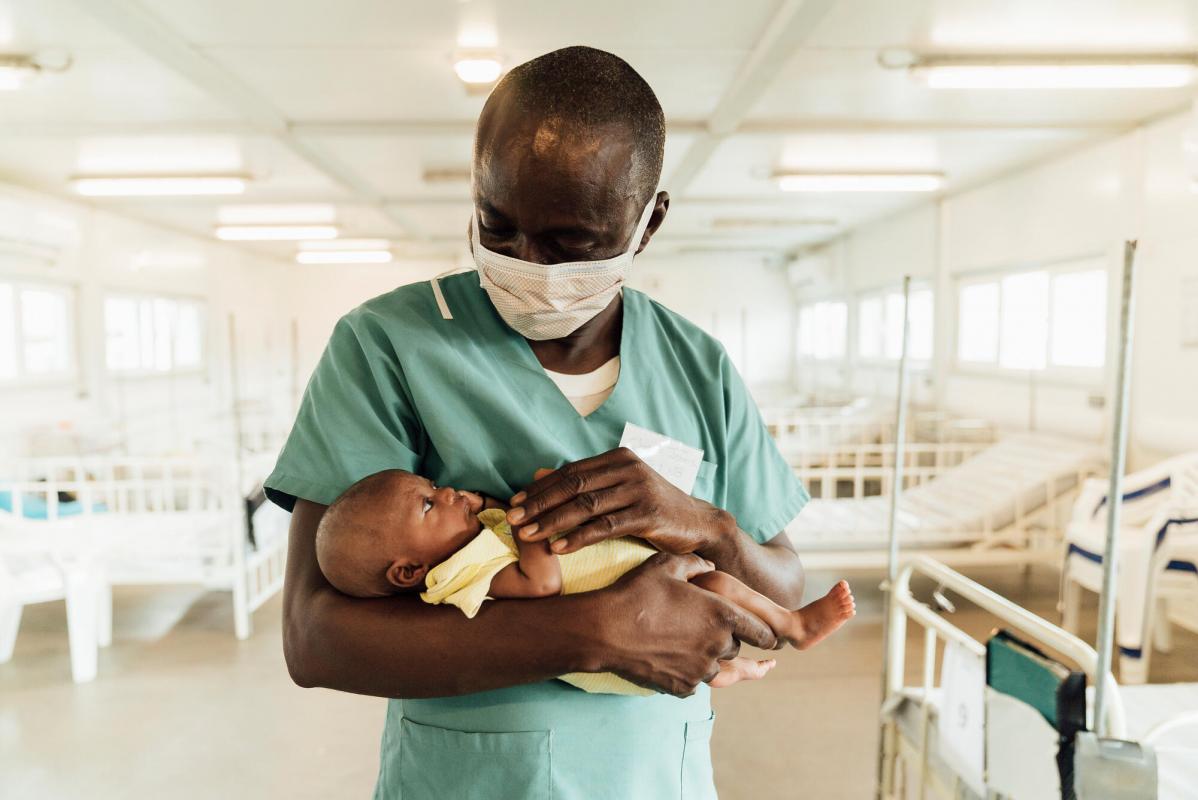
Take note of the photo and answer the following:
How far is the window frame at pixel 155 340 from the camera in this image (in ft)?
22.8

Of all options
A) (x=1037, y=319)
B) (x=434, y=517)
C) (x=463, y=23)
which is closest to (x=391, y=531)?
(x=434, y=517)

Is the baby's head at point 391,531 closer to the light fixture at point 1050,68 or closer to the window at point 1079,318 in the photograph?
the light fixture at point 1050,68

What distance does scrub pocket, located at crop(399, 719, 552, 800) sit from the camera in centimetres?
→ 84

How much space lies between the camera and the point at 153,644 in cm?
399

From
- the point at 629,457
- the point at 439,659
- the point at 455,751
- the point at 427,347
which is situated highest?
the point at 427,347

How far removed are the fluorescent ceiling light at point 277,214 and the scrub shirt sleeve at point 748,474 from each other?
685 centimetres

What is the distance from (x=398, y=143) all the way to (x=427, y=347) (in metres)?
4.69

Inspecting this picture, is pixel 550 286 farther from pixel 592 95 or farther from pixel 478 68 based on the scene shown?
pixel 478 68

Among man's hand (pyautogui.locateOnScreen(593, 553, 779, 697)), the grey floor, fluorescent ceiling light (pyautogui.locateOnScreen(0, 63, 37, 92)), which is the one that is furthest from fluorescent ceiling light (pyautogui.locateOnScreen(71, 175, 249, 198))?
man's hand (pyautogui.locateOnScreen(593, 553, 779, 697))

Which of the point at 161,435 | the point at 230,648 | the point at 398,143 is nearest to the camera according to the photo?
the point at 230,648

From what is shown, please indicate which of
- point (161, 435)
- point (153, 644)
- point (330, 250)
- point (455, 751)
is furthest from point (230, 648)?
point (330, 250)

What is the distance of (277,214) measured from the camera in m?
7.68

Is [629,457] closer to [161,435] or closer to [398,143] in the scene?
[398,143]

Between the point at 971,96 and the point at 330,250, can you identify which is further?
the point at 330,250
